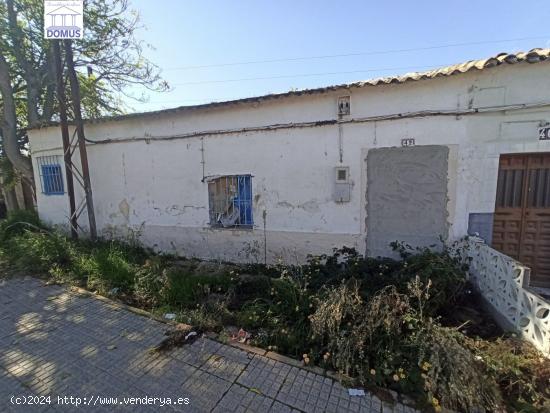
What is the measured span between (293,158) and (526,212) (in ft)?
12.8

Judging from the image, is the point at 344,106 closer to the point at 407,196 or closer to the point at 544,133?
the point at 407,196

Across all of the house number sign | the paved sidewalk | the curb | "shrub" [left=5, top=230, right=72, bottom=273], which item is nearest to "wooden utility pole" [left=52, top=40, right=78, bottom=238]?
"shrub" [left=5, top=230, right=72, bottom=273]

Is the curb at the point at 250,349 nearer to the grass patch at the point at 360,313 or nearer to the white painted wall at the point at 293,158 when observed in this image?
the grass patch at the point at 360,313

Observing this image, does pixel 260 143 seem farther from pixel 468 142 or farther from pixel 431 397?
pixel 431 397

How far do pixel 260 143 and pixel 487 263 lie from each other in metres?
4.25

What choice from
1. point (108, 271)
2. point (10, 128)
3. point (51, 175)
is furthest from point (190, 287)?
point (10, 128)

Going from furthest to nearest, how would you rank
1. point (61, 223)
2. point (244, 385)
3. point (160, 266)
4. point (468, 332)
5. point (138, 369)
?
point (61, 223), point (160, 266), point (468, 332), point (138, 369), point (244, 385)

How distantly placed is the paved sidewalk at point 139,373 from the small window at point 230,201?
2659 mm

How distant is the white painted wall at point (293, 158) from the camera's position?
4.03 m

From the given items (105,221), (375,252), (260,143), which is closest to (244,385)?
(375,252)

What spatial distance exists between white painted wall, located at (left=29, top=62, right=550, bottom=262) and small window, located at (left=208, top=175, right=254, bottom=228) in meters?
0.16

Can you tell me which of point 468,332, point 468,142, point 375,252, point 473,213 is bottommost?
point 468,332

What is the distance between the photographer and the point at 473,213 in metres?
4.23

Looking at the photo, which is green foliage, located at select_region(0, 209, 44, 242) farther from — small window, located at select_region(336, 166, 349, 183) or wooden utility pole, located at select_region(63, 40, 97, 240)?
small window, located at select_region(336, 166, 349, 183)
